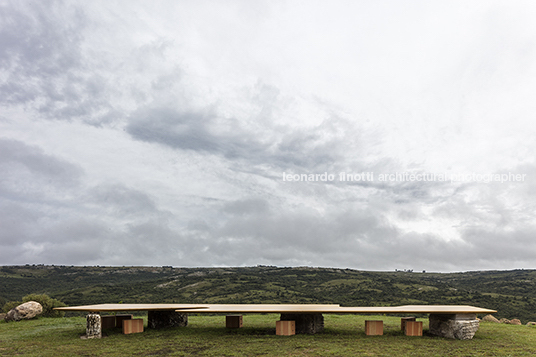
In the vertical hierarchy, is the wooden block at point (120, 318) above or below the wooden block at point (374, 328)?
below

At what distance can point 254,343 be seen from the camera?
11516 mm

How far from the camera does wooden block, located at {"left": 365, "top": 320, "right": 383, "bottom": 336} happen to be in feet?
42.8

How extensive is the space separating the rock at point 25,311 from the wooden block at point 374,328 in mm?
17697

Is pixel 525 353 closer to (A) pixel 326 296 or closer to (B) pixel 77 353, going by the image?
(B) pixel 77 353

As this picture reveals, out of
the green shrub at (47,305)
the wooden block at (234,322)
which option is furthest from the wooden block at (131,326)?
the green shrub at (47,305)

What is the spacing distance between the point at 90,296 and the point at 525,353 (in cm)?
4945

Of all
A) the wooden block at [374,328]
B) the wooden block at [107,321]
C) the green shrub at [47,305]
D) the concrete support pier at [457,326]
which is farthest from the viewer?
the green shrub at [47,305]

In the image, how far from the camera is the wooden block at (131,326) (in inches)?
542

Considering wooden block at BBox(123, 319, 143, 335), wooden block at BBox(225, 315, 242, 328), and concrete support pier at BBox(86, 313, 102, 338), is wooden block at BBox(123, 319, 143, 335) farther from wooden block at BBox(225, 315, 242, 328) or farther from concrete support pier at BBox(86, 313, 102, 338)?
wooden block at BBox(225, 315, 242, 328)

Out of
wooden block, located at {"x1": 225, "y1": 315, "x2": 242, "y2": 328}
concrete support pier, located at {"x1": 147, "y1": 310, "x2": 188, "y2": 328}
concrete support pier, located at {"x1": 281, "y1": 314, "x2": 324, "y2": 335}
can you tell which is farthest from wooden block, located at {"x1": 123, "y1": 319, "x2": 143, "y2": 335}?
concrete support pier, located at {"x1": 281, "y1": 314, "x2": 324, "y2": 335}

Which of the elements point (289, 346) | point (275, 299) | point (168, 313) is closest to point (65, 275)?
point (275, 299)

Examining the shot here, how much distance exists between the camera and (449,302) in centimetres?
3669

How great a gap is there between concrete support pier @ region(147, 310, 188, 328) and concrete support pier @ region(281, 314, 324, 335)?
4999 millimetres

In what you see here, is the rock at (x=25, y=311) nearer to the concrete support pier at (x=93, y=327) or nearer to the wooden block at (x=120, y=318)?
the wooden block at (x=120, y=318)
